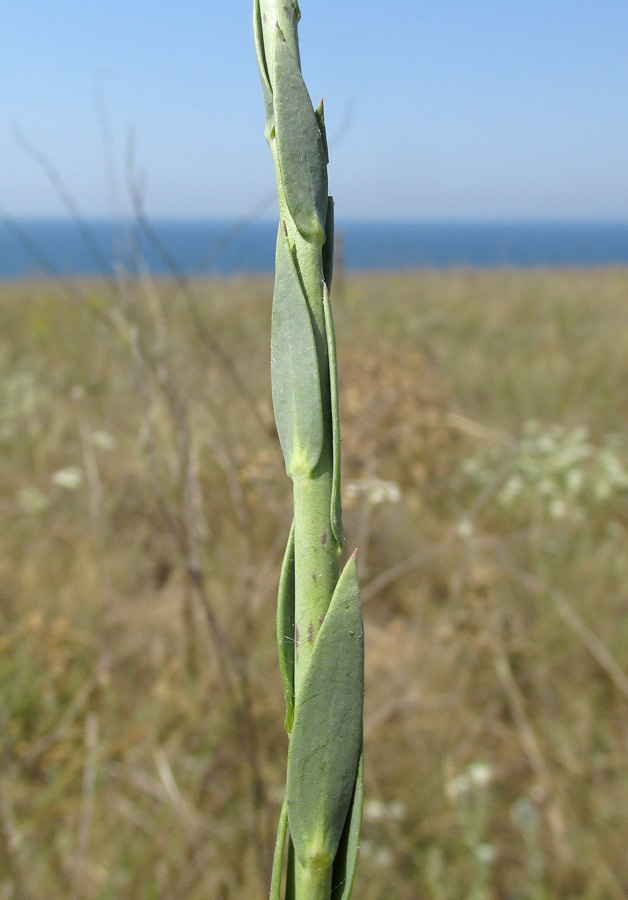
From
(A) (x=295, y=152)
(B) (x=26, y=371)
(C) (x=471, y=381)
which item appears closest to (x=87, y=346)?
(B) (x=26, y=371)

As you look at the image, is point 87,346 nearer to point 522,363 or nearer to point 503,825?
point 522,363

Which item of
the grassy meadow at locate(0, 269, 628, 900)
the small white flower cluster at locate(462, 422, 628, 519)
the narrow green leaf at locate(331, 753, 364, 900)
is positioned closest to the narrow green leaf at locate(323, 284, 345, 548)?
the narrow green leaf at locate(331, 753, 364, 900)

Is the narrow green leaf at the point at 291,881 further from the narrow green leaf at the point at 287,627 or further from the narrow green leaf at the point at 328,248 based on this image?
the narrow green leaf at the point at 328,248

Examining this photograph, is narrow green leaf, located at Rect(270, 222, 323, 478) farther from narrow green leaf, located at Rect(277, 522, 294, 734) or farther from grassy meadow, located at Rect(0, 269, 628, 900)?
grassy meadow, located at Rect(0, 269, 628, 900)

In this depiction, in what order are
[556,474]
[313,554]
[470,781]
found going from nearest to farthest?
[313,554], [470,781], [556,474]

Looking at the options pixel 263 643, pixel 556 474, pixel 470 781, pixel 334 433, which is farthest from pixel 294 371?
pixel 556 474

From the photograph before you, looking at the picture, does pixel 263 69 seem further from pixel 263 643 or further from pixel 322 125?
pixel 263 643

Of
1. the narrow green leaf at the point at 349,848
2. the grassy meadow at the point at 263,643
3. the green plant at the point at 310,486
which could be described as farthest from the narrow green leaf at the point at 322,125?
the grassy meadow at the point at 263,643
